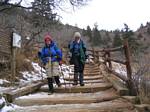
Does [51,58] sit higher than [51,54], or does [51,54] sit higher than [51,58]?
[51,54]

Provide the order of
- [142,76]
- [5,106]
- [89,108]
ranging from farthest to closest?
[142,76] → [5,106] → [89,108]

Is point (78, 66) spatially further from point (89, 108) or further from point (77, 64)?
point (89, 108)

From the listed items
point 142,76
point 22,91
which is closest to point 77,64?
point 22,91

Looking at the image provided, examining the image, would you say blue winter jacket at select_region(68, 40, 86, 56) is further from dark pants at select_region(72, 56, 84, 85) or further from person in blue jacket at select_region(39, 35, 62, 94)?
person in blue jacket at select_region(39, 35, 62, 94)

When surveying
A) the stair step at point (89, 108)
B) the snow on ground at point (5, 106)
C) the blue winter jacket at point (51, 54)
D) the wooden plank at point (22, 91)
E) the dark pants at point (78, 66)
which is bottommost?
the stair step at point (89, 108)

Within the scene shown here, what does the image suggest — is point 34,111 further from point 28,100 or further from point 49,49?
point 49,49

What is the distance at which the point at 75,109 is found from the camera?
668cm

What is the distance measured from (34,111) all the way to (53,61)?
3.35 meters

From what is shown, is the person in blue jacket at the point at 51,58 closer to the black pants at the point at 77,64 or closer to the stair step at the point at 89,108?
the black pants at the point at 77,64

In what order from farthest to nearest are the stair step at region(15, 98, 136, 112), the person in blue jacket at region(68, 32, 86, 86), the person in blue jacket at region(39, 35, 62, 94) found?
the person in blue jacket at region(68, 32, 86, 86) < the person in blue jacket at region(39, 35, 62, 94) < the stair step at region(15, 98, 136, 112)

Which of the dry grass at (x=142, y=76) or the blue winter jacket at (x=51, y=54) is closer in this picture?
the dry grass at (x=142, y=76)

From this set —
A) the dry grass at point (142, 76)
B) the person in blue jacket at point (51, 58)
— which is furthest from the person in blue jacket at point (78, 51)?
the dry grass at point (142, 76)

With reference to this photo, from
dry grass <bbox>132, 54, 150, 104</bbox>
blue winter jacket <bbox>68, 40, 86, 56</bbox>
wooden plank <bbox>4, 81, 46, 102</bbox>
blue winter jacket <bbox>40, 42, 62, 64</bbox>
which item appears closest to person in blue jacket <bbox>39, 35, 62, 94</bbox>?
blue winter jacket <bbox>40, 42, 62, 64</bbox>

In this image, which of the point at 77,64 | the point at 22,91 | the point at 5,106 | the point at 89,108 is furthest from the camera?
the point at 77,64
